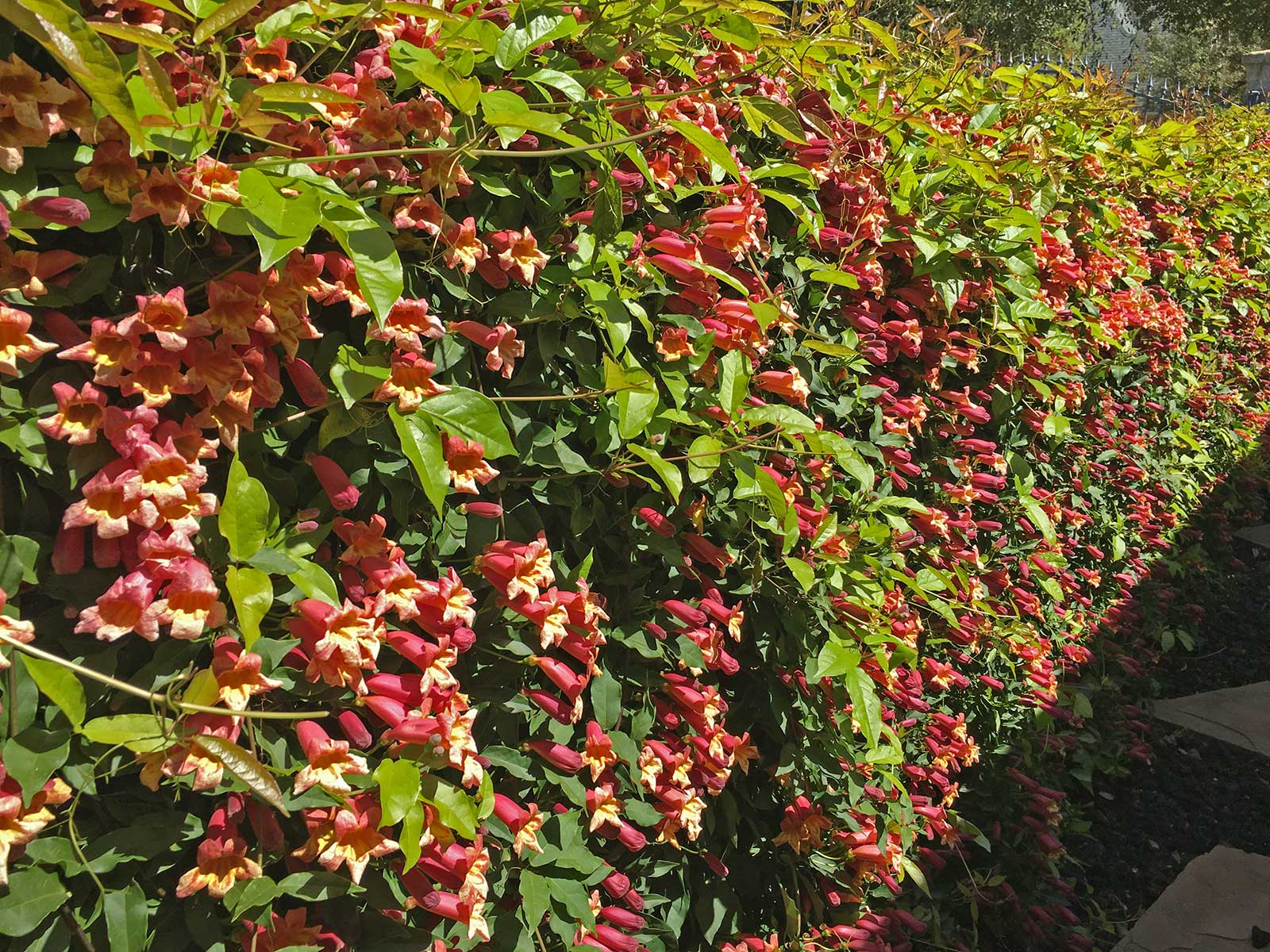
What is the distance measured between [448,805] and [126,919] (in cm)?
42

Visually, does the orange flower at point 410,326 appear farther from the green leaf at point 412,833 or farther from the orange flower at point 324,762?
the green leaf at point 412,833

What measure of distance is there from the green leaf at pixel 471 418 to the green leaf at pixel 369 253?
21 centimetres

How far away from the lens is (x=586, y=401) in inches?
72.1

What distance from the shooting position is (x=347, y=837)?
137 cm

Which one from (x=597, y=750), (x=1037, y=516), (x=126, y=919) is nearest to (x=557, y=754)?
(x=597, y=750)

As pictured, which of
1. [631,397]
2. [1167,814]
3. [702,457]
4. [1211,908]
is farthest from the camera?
[1167,814]

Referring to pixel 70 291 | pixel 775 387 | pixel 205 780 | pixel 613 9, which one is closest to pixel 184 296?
pixel 70 291

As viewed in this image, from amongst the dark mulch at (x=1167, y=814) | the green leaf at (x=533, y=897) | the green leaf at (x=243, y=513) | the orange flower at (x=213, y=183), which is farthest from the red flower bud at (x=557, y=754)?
the dark mulch at (x=1167, y=814)

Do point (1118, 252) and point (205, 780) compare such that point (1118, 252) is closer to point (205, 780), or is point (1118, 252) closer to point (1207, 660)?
point (1207, 660)

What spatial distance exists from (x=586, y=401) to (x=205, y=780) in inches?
36.1

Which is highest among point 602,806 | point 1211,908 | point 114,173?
point 114,173

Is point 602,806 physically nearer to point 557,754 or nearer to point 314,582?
point 557,754

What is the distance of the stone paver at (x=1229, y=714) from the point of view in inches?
188

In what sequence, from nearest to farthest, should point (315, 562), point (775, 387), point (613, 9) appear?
1. point (315, 562)
2. point (613, 9)
3. point (775, 387)
